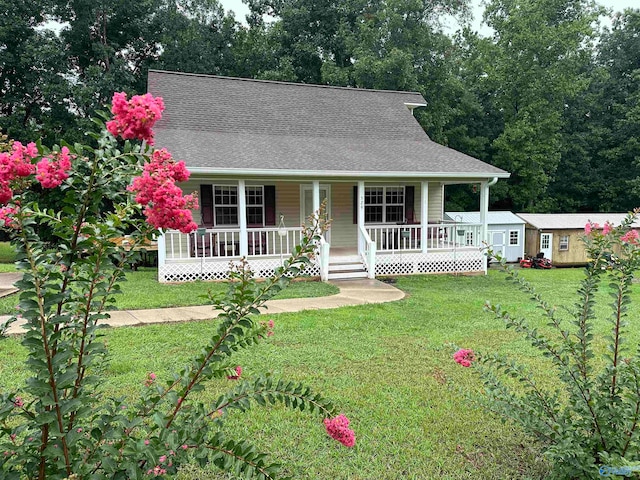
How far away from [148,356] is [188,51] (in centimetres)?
2172

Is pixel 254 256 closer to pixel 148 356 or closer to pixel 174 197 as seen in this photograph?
pixel 148 356

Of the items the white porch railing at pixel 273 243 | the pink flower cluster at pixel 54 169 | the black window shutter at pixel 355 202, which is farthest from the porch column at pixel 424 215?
the pink flower cluster at pixel 54 169

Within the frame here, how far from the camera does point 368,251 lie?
10.9 metres

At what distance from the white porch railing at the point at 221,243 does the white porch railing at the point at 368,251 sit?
1.68 meters

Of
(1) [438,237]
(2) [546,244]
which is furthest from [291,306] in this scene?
(2) [546,244]

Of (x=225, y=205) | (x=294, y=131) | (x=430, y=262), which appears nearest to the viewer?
(x=225, y=205)

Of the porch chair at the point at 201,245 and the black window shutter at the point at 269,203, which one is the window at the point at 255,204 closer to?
the black window shutter at the point at 269,203

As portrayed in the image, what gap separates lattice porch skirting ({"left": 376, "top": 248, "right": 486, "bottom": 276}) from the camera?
1152cm

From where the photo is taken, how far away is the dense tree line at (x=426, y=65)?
2047 centimetres

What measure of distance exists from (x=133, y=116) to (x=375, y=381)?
11.3 feet

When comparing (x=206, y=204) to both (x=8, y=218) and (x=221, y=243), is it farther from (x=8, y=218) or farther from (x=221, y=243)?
(x=8, y=218)

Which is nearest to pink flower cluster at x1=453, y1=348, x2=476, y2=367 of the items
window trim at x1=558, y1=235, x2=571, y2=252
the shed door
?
the shed door

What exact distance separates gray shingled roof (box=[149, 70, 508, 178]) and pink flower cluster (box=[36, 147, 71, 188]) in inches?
323

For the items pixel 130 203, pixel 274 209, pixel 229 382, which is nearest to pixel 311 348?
pixel 229 382
